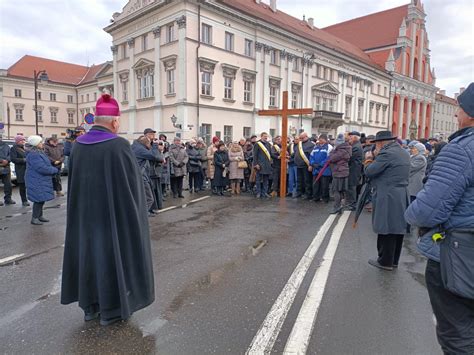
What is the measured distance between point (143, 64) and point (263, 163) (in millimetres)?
24570

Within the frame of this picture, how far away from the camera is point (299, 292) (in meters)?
4.00

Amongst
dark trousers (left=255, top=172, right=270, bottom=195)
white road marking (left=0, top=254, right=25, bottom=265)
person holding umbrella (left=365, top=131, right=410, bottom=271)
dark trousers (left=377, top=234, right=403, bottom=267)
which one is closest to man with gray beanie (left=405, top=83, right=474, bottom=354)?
person holding umbrella (left=365, top=131, right=410, bottom=271)

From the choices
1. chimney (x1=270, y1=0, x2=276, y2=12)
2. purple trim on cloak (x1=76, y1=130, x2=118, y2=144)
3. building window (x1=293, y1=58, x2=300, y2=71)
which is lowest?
purple trim on cloak (x1=76, y1=130, x2=118, y2=144)

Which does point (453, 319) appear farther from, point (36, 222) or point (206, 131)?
point (206, 131)

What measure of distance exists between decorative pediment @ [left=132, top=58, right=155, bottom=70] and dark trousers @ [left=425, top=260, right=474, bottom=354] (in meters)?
31.5

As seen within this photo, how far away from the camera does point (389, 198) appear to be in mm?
4824

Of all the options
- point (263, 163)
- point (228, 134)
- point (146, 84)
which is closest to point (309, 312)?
point (263, 163)

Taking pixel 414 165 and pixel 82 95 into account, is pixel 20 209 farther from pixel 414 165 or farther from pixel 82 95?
pixel 82 95

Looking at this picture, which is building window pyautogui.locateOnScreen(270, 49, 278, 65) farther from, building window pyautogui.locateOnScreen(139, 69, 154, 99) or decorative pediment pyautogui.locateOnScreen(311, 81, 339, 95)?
building window pyautogui.locateOnScreen(139, 69, 154, 99)

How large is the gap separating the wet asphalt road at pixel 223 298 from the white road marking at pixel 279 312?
52mm

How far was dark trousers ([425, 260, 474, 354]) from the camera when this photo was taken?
2.19 m

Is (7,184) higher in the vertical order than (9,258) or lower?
higher

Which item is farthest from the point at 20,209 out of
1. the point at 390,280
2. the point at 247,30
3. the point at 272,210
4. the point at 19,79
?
the point at 19,79

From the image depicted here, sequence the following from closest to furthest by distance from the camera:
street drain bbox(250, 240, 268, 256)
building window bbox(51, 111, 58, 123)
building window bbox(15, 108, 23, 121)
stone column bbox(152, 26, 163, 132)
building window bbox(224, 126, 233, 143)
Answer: street drain bbox(250, 240, 268, 256) → stone column bbox(152, 26, 163, 132) → building window bbox(224, 126, 233, 143) → building window bbox(15, 108, 23, 121) → building window bbox(51, 111, 58, 123)
